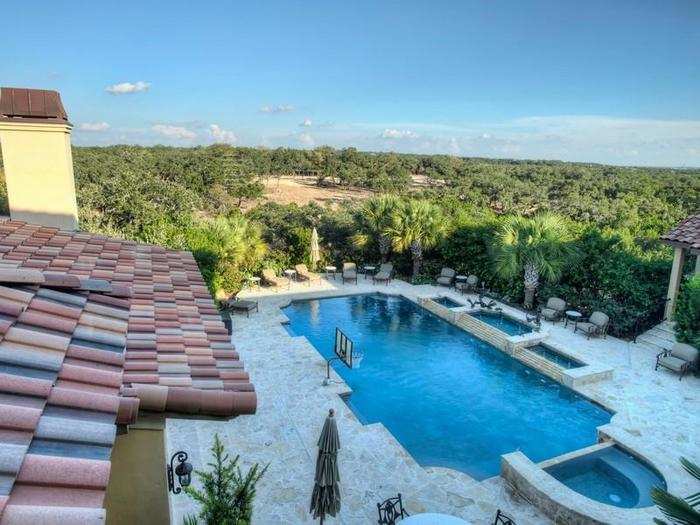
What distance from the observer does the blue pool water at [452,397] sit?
11203 millimetres

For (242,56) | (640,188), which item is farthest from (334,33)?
(640,188)

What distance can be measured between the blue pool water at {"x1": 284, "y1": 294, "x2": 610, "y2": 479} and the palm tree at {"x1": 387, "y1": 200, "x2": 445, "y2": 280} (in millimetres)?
5273

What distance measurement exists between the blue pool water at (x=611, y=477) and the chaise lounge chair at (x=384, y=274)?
1406 cm

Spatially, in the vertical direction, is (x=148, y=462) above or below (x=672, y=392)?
above

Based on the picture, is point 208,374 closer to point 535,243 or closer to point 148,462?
point 148,462

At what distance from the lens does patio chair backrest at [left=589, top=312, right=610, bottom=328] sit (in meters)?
17.0

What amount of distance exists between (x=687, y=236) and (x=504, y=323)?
281 inches

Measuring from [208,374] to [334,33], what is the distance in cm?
2428

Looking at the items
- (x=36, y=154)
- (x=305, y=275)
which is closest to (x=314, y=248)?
(x=305, y=275)

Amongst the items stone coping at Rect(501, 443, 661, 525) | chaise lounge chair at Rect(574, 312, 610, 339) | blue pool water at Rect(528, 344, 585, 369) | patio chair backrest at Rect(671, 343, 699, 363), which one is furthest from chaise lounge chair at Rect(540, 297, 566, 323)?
stone coping at Rect(501, 443, 661, 525)

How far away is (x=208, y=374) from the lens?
14.7ft

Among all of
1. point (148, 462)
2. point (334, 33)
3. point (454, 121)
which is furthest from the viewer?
point (454, 121)

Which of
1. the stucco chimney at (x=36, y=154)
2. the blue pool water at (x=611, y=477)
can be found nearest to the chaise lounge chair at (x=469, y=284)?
the blue pool water at (x=611, y=477)

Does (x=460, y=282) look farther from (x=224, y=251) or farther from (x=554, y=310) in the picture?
(x=224, y=251)
